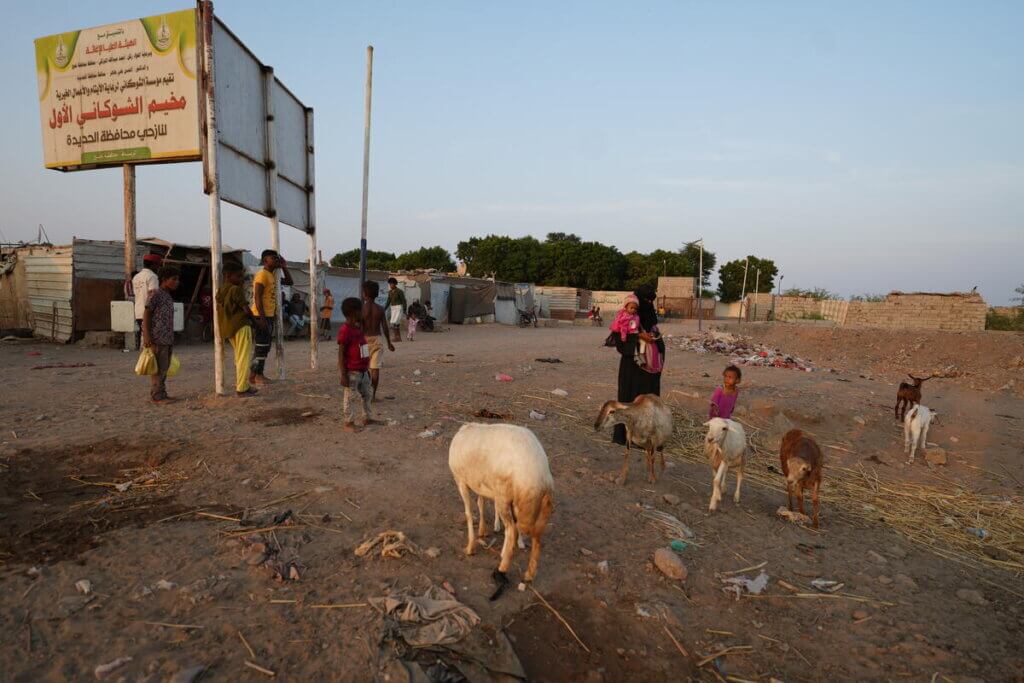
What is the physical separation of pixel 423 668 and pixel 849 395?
33.5 feet

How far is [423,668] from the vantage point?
7.53ft

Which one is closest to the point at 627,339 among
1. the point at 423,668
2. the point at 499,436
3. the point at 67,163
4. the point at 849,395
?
the point at 499,436

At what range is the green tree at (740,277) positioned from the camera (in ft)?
198

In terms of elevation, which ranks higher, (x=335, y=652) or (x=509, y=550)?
(x=509, y=550)

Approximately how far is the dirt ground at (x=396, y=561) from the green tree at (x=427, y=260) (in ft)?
196

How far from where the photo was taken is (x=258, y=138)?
813cm

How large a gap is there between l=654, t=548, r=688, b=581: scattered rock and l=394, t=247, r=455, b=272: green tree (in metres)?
62.6

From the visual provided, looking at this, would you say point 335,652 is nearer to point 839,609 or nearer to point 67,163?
point 839,609

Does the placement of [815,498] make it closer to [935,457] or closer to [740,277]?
[935,457]

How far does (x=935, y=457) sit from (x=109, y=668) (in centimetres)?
816

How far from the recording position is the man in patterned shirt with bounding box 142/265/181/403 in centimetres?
650

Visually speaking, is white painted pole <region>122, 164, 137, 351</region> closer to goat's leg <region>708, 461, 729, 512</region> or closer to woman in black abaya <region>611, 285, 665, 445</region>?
woman in black abaya <region>611, 285, 665, 445</region>

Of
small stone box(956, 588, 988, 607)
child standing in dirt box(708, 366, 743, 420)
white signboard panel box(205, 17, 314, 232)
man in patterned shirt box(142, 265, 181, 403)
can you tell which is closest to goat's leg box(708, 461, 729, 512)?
child standing in dirt box(708, 366, 743, 420)

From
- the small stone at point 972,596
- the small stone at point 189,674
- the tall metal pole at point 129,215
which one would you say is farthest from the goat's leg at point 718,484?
the tall metal pole at point 129,215
